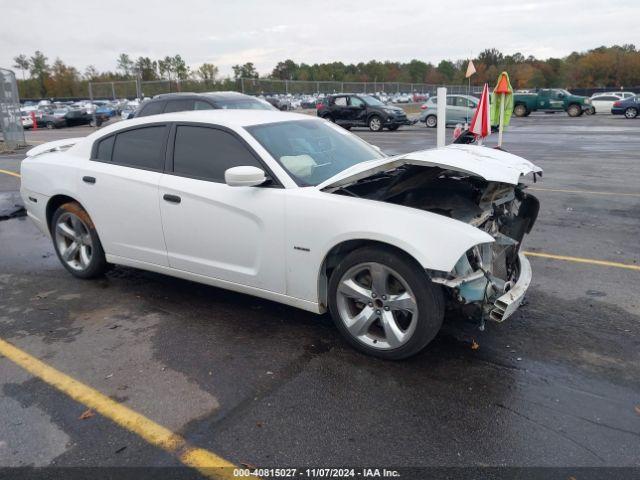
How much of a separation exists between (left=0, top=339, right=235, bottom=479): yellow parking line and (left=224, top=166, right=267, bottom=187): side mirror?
5.21ft

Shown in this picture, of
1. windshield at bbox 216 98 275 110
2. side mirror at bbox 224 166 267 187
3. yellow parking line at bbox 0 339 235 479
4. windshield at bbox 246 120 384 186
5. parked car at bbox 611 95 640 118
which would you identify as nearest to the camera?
yellow parking line at bbox 0 339 235 479

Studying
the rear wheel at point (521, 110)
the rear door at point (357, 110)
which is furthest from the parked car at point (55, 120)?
the rear wheel at point (521, 110)

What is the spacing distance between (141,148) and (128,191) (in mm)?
404

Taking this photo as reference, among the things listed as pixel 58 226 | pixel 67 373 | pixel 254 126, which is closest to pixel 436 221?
pixel 254 126

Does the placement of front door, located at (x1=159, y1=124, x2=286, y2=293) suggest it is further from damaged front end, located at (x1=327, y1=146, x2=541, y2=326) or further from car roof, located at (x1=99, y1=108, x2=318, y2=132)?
damaged front end, located at (x1=327, y1=146, x2=541, y2=326)

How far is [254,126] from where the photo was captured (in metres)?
4.22

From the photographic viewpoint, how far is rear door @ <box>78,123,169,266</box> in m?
4.45

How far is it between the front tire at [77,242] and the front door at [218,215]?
1070 mm

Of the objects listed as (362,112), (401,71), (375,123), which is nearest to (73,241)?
(375,123)

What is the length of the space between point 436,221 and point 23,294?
3957 mm

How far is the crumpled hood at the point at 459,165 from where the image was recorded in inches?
132

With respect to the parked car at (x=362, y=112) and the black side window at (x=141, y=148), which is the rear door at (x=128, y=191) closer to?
Answer: the black side window at (x=141, y=148)

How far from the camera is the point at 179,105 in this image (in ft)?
37.6

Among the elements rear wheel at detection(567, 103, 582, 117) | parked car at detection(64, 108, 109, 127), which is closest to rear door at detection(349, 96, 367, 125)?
rear wheel at detection(567, 103, 582, 117)
